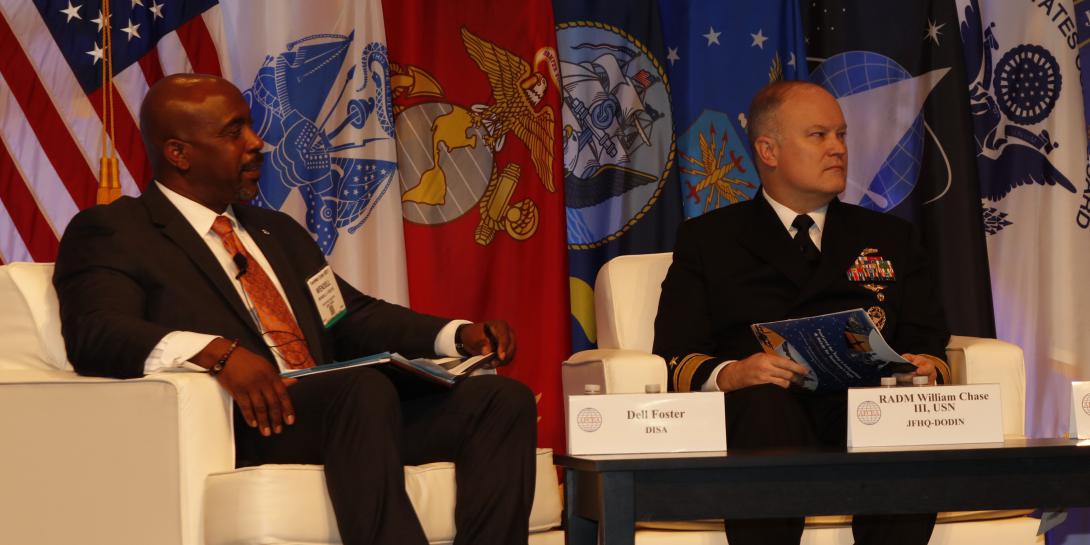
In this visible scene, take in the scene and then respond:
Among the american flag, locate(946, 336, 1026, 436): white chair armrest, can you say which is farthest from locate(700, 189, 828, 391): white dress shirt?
the american flag

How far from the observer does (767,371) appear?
2711 mm

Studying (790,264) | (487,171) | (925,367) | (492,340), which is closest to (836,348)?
(925,367)

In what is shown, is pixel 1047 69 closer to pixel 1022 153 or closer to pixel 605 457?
pixel 1022 153

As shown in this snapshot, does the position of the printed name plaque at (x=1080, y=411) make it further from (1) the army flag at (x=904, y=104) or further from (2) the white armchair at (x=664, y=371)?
(1) the army flag at (x=904, y=104)

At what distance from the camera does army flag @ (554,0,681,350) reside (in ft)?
14.8

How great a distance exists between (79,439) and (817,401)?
1.60m

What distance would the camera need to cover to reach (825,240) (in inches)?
126

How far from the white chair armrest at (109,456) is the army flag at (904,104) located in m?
2.93

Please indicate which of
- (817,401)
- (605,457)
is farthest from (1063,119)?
(605,457)

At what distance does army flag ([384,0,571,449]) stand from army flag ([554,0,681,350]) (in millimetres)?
122

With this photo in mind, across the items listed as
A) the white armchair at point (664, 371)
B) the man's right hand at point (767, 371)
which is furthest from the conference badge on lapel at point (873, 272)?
the man's right hand at point (767, 371)

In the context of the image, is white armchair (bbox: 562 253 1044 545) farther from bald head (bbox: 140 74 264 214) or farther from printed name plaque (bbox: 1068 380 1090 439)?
bald head (bbox: 140 74 264 214)

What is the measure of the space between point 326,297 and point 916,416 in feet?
4.48

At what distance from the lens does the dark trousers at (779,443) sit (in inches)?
97.7
